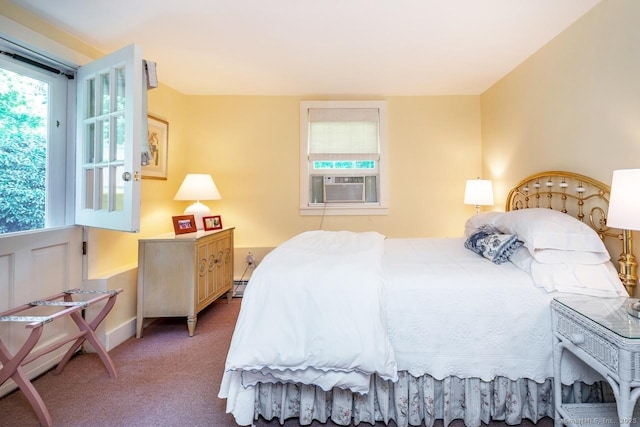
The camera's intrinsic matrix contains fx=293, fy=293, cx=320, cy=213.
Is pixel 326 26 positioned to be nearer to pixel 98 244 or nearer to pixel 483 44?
pixel 483 44

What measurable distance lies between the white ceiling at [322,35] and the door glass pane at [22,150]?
0.51 meters

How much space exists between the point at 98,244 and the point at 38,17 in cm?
160

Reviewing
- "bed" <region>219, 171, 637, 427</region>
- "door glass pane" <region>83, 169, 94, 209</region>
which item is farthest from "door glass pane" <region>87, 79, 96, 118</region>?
"bed" <region>219, 171, 637, 427</region>

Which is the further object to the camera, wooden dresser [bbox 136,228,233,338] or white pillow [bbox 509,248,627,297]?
wooden dresser [bbox 136,228,233,338]

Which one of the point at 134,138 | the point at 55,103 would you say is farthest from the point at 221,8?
the point at 55,103

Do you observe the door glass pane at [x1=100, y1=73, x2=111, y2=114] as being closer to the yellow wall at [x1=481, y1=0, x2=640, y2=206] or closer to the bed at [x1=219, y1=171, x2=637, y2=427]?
the bed at [x1=219, y1=171, x2=637, y2=427]

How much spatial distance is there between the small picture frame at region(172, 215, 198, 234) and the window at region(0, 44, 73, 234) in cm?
77

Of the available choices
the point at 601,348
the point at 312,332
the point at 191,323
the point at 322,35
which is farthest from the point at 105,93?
the point at 601,348

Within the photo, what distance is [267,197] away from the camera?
11.8 ft

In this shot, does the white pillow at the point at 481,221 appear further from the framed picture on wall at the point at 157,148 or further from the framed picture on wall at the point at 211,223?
the framed picture on wall at the point at 157,148

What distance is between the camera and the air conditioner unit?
3572 mm

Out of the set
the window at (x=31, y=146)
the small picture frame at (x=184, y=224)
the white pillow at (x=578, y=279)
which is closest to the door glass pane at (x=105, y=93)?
the window at (x=31, y=146)

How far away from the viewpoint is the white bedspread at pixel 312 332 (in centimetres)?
131

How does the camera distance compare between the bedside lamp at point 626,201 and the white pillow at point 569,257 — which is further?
the white pillow at point 569,257
